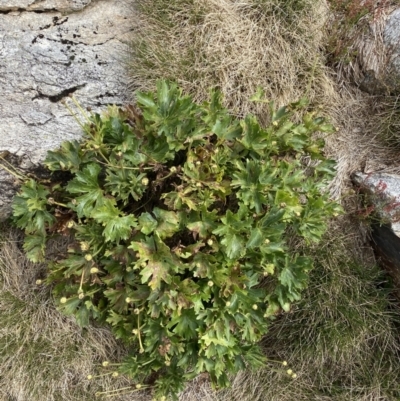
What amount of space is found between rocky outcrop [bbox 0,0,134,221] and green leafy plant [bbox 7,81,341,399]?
0.40 m

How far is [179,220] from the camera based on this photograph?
238cm

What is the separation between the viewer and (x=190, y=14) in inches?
118

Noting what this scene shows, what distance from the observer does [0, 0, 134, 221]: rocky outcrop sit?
2799 mm

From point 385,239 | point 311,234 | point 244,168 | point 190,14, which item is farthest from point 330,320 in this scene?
point 190,14

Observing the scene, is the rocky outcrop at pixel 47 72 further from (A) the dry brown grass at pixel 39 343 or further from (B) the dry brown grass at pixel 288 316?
(A) the dry brown grass at pixel 39 343

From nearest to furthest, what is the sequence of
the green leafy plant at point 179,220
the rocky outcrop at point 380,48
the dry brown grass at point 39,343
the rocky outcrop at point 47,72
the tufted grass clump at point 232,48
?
the green leafy plant at point 179,220 < the rocky outcrop at point 47,72 < the tufted grass clump at point 232,48 < the rocky outcrop at point 380,48 < the dry brown grass at point 39,343

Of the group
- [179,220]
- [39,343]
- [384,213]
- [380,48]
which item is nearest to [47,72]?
[179,220]

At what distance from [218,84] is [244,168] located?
828 millimetres

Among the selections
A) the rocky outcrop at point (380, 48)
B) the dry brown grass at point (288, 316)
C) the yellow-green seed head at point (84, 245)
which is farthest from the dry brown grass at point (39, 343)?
the rocky outcrop at point (380, 48)

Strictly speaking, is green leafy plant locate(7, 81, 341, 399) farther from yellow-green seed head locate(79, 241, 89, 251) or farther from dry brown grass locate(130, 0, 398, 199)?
dry brown grass locate(130, 0, 398, 199)

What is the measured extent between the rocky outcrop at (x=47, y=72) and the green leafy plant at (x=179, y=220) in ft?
1.30

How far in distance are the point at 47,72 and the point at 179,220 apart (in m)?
1.33

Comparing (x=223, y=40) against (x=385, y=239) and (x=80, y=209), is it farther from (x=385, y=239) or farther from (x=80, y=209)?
(x=385, y=239)

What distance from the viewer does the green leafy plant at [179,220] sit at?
234 cm
